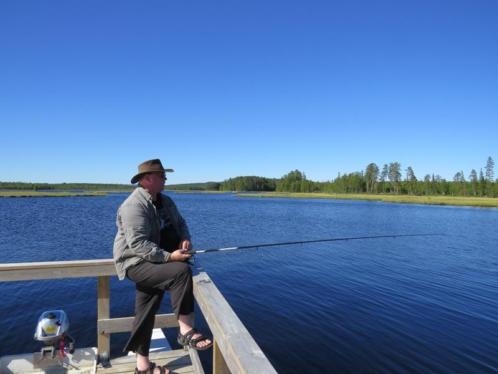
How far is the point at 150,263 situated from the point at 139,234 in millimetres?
302

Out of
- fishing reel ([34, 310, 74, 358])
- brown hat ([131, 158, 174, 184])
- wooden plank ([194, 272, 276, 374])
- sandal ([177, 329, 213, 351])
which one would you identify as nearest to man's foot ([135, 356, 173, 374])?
sandal ([177, 329, 213, 351])

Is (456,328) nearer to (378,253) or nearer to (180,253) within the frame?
(180,253)

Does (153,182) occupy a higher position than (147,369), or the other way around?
(153,182)

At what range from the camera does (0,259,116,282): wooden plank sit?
3.56 meters

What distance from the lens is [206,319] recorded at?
2682mm

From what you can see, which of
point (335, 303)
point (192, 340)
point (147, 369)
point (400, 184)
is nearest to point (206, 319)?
point (192, 340)

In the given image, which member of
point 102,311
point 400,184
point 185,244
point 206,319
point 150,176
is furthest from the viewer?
point 400,184

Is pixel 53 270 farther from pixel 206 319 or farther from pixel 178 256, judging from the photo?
pixel 206 319

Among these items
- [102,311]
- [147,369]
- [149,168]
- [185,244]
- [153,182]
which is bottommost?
[147,369]

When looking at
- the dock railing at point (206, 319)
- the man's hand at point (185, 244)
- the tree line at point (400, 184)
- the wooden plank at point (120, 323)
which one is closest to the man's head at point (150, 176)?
the man's hand at point (185, 244)

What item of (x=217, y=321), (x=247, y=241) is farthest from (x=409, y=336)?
(x=247, y=241)

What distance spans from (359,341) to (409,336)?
1.37 metres

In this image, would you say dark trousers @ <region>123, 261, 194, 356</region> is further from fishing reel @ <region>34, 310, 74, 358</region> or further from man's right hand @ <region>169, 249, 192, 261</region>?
fishing reel @ <region>34, 310, 74, 358</region>

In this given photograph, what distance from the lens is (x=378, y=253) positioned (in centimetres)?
1941
